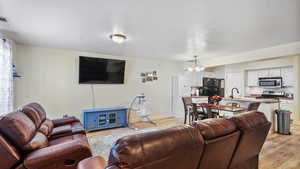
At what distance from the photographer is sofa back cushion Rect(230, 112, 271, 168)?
1.45 m

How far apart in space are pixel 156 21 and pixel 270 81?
5.85m

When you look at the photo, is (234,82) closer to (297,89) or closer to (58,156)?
(297,89)

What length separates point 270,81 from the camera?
5.86 metres

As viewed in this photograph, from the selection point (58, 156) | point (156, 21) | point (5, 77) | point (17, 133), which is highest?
point (156, 21)

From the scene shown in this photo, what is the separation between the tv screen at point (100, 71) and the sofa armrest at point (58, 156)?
9.47ft

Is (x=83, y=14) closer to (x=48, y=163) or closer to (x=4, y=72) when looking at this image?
(x=48, y=163)

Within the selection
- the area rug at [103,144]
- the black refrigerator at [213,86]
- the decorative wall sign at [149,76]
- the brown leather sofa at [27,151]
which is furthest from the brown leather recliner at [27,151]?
the black refrigerator at [213,86]

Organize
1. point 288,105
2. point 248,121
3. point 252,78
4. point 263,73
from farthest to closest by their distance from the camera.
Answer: point 252,78, point 263,73, point 288,105, point 248,121

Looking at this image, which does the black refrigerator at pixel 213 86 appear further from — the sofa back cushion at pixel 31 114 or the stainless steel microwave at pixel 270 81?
the sofa back cushion at pixel 31 114

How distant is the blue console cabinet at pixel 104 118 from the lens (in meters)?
4.02

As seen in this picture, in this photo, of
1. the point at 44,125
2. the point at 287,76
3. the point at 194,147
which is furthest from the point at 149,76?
the point at 287,76

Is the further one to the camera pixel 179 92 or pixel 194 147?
pixel 179 92

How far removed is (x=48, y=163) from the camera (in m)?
1.47

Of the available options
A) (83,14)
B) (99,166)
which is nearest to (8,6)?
(83,14)
